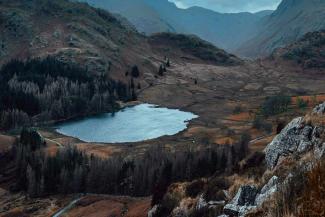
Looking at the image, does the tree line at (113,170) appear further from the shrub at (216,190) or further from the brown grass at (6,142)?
the shrub at (216,190)

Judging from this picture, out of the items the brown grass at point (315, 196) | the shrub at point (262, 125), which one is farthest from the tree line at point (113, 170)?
the brown grass at point (315, 196)

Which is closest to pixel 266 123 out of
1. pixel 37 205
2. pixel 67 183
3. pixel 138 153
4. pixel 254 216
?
pixel 138 153

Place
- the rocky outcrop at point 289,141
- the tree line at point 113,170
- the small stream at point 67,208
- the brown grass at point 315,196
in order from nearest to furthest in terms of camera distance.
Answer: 1. the brown grass at point 315,196
2. the rocky outcrop at point 289,141
3. the small stream at point 67,208
4. the tree line at point 113,170

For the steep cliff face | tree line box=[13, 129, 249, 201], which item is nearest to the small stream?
tree line box=[13, 129, 249, 201]

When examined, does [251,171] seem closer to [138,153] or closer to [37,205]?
[37,205]

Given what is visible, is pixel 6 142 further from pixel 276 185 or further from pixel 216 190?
pixel 276 185

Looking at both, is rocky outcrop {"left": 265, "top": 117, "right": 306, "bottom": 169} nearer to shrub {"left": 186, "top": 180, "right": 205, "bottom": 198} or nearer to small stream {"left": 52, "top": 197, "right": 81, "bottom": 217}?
shrub {"left": 186, "top": 180, "right": 205, "bottom": 198}
